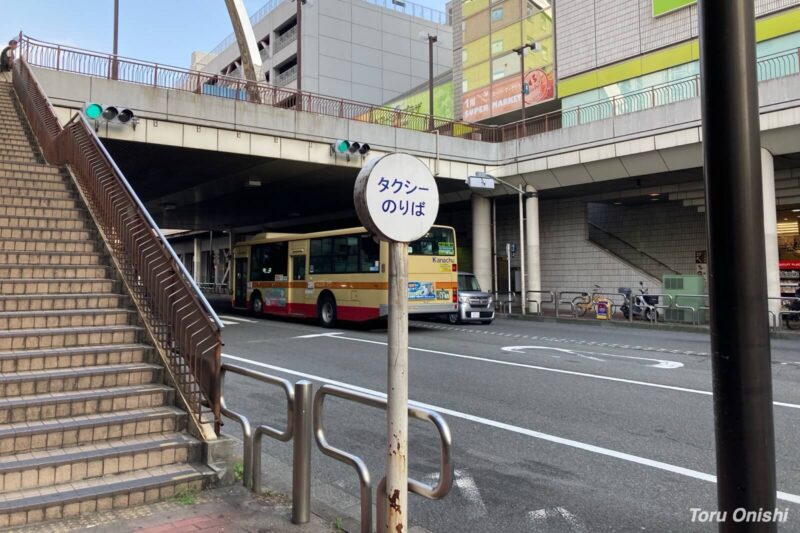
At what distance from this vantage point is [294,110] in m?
19.6

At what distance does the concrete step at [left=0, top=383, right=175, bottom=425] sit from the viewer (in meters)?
4.57

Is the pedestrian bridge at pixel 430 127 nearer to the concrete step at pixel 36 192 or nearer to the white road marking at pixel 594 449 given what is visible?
the concrete step at pixel 36 192

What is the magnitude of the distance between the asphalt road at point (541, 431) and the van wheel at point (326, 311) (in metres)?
4.82

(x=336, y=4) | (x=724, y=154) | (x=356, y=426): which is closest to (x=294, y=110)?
(x=356, y=426)

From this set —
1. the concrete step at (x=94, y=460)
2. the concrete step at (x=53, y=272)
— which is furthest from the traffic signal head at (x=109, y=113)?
the concrete step at (x=94, y=460)

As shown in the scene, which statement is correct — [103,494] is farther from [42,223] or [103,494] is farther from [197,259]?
[197,259]

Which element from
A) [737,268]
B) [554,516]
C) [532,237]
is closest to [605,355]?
[554,516]

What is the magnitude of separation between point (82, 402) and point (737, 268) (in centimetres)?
484

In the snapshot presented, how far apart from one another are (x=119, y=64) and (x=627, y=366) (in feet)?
52.2

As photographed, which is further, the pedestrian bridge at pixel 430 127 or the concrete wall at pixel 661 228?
the concrete wall at pixel 661 228

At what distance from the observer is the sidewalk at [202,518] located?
3.63m

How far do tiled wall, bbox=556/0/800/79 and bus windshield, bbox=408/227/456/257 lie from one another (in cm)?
1544

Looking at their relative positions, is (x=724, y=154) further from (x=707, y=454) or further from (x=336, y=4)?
(x=336, y=4)

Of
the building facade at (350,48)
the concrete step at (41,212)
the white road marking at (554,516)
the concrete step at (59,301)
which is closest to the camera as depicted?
the white road marking at (554,516)
